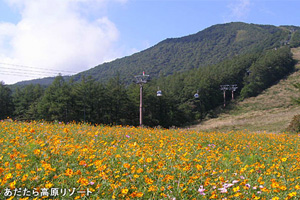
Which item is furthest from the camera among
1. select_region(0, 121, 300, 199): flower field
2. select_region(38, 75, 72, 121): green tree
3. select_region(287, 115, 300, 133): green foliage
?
select_region(38, 75, 72, 121): green tree

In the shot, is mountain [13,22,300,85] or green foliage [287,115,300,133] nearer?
green foliage [287,115,300,133]

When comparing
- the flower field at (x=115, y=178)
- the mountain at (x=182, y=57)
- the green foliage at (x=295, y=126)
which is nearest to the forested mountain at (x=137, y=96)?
the green foliage at (x=295, y=126)

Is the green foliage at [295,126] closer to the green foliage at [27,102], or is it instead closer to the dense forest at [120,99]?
the dense forest at [120,99]

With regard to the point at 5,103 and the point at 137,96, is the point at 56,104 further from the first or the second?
the point at 137,96

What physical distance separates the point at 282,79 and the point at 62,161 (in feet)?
300

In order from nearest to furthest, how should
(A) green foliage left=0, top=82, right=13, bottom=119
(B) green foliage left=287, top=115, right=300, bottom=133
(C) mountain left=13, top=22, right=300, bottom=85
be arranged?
1. (B) green foliage left=287, top=115, right=300, bottom=133
2. (A) green foliage left=0, top=82, right=13, bottom=119
3. (C) mountain left=13, top=22, right=300, bottom=85

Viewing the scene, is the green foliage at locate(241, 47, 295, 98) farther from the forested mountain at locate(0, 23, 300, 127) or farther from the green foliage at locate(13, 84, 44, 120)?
the green foliage at locate(13, 84, 44, 120)

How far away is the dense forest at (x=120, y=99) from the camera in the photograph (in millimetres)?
46219

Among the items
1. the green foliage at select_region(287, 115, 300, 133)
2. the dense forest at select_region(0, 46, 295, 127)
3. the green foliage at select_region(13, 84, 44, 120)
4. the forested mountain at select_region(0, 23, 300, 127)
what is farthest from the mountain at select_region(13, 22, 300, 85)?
the green foliage at select_region(287, 115, 300, 133)

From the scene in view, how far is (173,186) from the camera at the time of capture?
313 cm

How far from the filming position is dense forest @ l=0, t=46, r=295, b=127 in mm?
46219

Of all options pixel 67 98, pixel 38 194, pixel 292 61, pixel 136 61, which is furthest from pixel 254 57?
pixel 38 194

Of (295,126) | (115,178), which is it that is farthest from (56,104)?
(115,178)

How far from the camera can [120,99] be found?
51.0 metres
